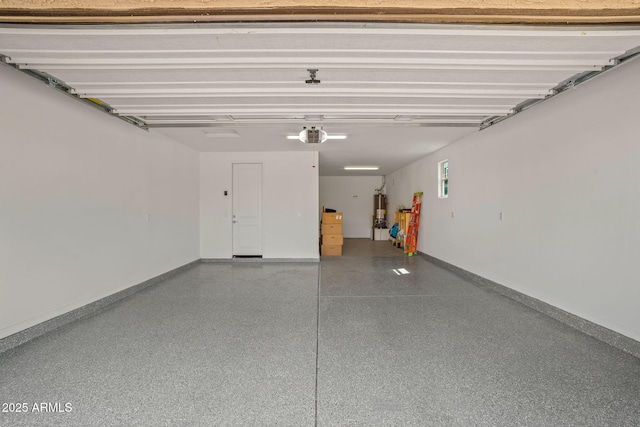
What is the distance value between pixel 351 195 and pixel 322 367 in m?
10.0

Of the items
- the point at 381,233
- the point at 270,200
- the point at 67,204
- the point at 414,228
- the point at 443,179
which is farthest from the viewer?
the point at 381,233

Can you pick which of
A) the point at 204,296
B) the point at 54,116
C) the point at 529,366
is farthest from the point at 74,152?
the point at 529,366

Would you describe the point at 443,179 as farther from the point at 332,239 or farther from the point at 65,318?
the point at 65,318

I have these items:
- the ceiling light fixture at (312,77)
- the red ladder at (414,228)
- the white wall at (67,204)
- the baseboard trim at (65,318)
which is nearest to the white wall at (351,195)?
the red ladder at (414,228)

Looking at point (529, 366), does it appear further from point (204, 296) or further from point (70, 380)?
point (204, 296)

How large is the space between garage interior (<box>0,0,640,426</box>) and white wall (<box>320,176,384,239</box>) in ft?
22.7

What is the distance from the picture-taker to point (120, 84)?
2.93m

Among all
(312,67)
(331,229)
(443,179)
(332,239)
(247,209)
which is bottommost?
(332,239)

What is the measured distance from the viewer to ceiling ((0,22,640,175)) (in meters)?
2.05

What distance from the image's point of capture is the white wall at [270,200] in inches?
271

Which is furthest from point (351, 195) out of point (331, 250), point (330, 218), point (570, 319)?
point (570, 319)

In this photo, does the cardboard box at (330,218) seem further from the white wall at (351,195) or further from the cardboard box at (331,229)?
the white wall at (351,195)

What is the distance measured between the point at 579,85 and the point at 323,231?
5.95 m

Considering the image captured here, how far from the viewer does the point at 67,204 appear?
3.28m
